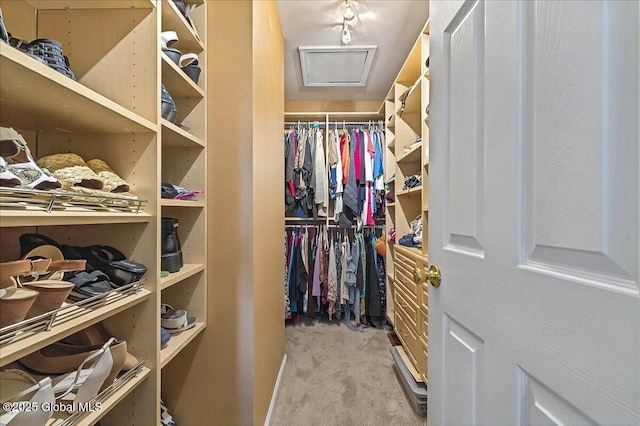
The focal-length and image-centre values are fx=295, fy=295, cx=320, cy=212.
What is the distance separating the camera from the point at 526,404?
0.51 meters

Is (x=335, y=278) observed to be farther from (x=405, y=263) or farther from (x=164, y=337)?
(x=164, y=337)

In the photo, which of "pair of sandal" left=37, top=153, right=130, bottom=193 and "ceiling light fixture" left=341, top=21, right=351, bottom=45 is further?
"ceiling light fixture" left=341, top=21, right=351, bottom=45

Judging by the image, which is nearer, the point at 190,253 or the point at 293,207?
the point at 190,253

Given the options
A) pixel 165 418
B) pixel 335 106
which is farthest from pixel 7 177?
pixel 335 106

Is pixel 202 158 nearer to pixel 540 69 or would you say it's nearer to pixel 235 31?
pixel 235 31

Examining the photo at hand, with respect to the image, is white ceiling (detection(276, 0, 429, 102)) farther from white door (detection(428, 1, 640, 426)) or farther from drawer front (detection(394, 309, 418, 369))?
drawer front (detection(394, 309, 418, 369))

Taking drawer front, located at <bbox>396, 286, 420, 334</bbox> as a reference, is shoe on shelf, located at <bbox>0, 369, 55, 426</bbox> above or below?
above

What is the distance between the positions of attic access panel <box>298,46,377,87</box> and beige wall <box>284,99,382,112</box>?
47 cm

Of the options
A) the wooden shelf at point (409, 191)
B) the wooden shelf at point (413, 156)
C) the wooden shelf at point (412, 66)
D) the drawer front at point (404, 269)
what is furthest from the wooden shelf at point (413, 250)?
the wooden shelf at point (412, 66)

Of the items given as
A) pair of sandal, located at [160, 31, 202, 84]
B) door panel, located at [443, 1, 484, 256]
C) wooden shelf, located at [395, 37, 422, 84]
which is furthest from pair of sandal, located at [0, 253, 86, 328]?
wooden shelf, located at [395, 37, 422, 84]

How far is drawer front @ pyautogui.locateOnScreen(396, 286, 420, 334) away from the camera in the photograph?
1.82 m

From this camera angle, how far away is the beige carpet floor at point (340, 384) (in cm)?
167

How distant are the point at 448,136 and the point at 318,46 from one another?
186 cm

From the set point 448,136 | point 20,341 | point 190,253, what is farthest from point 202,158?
point 448,136
